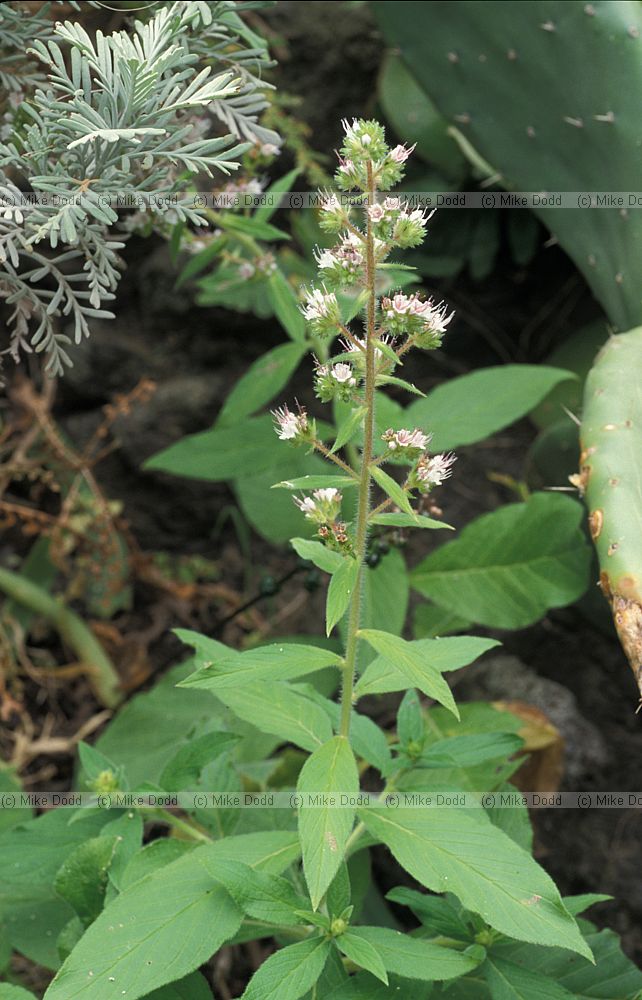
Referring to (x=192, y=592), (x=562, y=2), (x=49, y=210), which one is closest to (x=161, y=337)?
(x=192, y=592)

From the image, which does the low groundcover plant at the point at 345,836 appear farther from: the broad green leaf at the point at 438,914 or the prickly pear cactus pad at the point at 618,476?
the prickly pear cactus pad at the point at 618,476

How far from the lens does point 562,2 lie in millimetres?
1482

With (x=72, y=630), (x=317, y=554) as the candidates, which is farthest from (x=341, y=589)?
(x=72, y=630)

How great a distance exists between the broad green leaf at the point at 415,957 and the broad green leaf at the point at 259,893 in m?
0.07

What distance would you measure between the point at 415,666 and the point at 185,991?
0.45 m

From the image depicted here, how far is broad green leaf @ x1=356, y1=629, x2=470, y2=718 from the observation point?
88 cm

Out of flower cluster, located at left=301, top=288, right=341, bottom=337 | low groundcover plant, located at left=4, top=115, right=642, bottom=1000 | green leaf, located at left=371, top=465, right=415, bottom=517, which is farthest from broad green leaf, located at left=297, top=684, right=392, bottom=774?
flower cluster, located at left=301, top=288, right=341, bottom=337

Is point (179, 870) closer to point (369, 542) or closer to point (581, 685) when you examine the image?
point (369, 542)

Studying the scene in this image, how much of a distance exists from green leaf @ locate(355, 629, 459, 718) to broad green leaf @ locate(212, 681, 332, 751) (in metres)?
0.17

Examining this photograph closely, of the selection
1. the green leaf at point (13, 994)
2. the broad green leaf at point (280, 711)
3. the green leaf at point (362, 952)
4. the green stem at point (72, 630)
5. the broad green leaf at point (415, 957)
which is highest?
the broad green leaf at point (280, 711)

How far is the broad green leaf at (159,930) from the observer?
3.02 ft

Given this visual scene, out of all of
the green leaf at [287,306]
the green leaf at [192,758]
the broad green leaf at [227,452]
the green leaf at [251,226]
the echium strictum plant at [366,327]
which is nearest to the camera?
the echium strictum plant at [366,327]

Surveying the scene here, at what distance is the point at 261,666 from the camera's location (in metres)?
0.94

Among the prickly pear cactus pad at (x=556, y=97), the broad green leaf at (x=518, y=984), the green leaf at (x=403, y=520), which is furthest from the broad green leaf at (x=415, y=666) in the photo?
the prickly pear cactus pad at (x=556, y=97)
